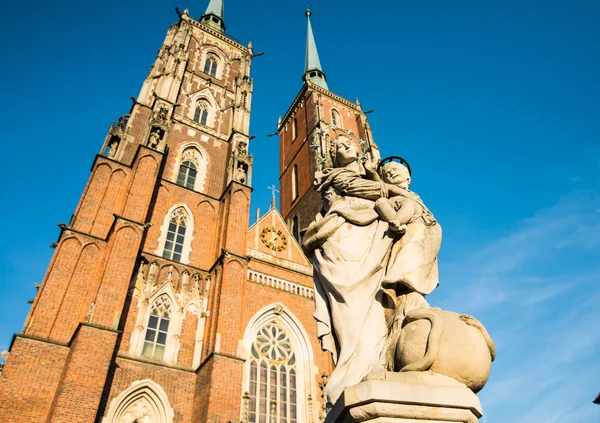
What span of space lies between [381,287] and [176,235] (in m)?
13.5

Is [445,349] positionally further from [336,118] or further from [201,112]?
[336,118]

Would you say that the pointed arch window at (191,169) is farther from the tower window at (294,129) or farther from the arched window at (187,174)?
the tower window at (294,129)

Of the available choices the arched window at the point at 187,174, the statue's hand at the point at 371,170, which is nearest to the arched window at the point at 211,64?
the arched window at the point at 187,174

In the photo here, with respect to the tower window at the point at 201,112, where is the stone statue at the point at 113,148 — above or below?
below

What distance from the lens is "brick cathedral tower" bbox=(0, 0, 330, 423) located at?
9891 mm

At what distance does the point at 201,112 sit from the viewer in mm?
20391

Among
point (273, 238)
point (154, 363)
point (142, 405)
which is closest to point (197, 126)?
point (273, 238)

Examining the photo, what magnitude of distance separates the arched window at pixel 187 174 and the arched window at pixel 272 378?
20.9 feet

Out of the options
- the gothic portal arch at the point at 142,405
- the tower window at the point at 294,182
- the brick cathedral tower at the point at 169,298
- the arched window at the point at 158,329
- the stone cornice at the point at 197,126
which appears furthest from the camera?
the tower window at the point at 294,182

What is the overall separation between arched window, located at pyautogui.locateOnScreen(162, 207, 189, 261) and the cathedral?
47mm

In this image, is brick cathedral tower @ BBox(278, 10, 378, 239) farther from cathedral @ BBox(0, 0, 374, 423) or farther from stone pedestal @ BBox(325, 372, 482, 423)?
stone pedestal @ BBox(325, 372, 482, 423)

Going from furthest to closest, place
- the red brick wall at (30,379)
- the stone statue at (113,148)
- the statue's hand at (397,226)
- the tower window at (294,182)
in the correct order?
the tower window at (294,182) < the stone statue at (113,148) < the red brick wall at (30,379) < the statue's hand at (397,226)

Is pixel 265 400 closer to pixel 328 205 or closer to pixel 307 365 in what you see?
pixel 307 365

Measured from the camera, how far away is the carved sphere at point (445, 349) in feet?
6.44
